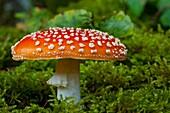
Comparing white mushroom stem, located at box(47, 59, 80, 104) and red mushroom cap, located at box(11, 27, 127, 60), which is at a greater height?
red mushroom cap, located at box(11, 27, 127, 60)

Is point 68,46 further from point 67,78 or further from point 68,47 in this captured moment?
point 67,78

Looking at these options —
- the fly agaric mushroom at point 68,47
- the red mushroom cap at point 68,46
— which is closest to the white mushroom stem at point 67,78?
the fly agaric mushroom at point 68,47

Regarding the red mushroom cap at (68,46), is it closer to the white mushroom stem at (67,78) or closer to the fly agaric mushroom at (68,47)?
the fly agaric mushroom at (68,47)

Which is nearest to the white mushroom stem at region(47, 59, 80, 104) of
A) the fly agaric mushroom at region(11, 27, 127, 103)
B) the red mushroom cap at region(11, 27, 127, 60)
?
the fly agaric mushroom at region(11, 27, 127, 103)

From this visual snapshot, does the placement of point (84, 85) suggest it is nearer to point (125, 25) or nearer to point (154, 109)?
point (154, 109)

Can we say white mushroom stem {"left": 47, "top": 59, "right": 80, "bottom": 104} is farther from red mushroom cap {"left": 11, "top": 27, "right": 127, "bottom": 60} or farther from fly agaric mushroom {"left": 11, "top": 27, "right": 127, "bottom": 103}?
red mushroom cap {"left": 11, "top": 27, "right": 127, "bottom": 60}

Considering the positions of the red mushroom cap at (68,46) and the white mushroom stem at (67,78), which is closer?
the red mushroom cap at (68,46)
